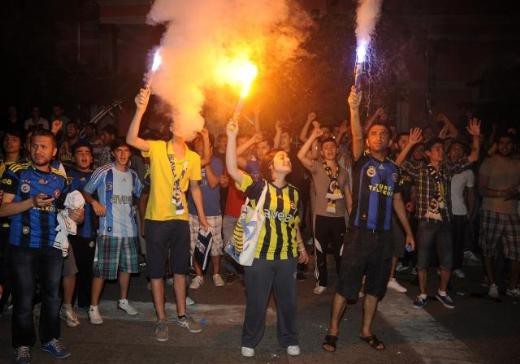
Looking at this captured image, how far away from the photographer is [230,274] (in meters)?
8.47

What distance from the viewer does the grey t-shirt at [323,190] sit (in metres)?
7.75

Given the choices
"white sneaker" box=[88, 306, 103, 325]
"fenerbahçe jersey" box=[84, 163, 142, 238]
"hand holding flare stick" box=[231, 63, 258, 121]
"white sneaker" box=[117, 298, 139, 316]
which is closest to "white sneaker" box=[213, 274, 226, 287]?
"white sneaker" box=[117, 298, 139, 316]

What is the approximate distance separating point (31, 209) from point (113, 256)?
1.50 metres

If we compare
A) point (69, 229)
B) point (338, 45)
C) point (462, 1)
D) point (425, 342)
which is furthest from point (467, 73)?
point (69, 229)

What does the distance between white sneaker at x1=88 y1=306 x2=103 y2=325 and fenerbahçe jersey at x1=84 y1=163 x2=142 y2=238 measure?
875 millimetres

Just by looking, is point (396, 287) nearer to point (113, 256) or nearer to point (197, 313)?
point (197, 313)

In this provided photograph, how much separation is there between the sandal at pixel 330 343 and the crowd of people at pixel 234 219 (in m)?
0.02

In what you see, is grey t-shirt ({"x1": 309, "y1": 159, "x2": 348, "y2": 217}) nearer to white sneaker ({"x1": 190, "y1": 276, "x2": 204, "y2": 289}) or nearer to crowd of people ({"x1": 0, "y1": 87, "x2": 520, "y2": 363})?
crowd of people ({"x1": 0, "y1": 87, "x2": 520, "y2": 363})

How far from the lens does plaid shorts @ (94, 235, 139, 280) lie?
20.7 ft

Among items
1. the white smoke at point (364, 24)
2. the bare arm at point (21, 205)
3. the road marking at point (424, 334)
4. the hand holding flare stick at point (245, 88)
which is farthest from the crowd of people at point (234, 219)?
the white smoke at point (364, 24)

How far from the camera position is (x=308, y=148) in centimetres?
703

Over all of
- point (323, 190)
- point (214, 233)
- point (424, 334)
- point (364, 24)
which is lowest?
point (424, 334)

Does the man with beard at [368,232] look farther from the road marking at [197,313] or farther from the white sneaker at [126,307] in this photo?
the white sneaker at [126,307]

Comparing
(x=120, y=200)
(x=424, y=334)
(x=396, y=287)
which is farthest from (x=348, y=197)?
(x=120, y=200)
